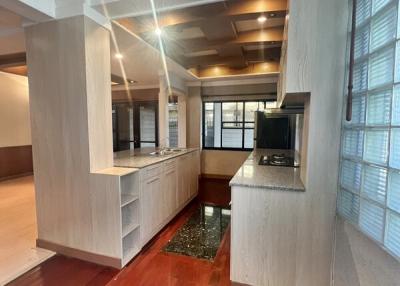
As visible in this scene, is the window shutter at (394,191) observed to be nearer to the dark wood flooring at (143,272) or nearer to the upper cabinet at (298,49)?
the upper cabinet at (298,49)

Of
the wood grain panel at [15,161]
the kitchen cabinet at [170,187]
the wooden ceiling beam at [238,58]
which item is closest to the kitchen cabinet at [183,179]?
the kitchen cabinet at [170,187]

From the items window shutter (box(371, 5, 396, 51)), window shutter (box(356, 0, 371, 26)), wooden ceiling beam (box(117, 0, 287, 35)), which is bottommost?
window shutter (box(371, 5, 396, 51))

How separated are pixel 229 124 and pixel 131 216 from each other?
12.8 ft

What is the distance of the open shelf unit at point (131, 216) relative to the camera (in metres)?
2.32

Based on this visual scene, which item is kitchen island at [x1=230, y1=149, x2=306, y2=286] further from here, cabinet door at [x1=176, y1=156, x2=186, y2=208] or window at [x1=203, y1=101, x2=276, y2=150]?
window at [x1=203, y1=101, x2=276, y2=150]

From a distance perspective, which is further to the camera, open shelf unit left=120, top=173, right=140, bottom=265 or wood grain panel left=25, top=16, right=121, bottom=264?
open shelf unit left=120, top=173, right=140, bottom=265

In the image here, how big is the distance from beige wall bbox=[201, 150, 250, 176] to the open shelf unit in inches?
140

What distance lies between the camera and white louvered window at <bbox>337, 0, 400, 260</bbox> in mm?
1045

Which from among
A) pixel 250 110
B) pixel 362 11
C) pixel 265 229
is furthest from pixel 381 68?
pixel 250 110

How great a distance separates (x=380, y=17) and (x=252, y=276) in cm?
203

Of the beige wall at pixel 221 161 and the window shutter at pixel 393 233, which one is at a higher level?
the window shutter at pixel 393 233

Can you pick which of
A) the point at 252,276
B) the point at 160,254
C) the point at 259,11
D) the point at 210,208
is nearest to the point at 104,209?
Answer: the point at 160,254

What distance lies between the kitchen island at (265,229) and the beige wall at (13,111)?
6124mm

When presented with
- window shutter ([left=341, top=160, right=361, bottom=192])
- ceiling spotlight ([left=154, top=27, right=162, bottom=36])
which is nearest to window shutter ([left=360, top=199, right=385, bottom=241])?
window shutter ([left=341, top=160, right=361, bottom=192])
